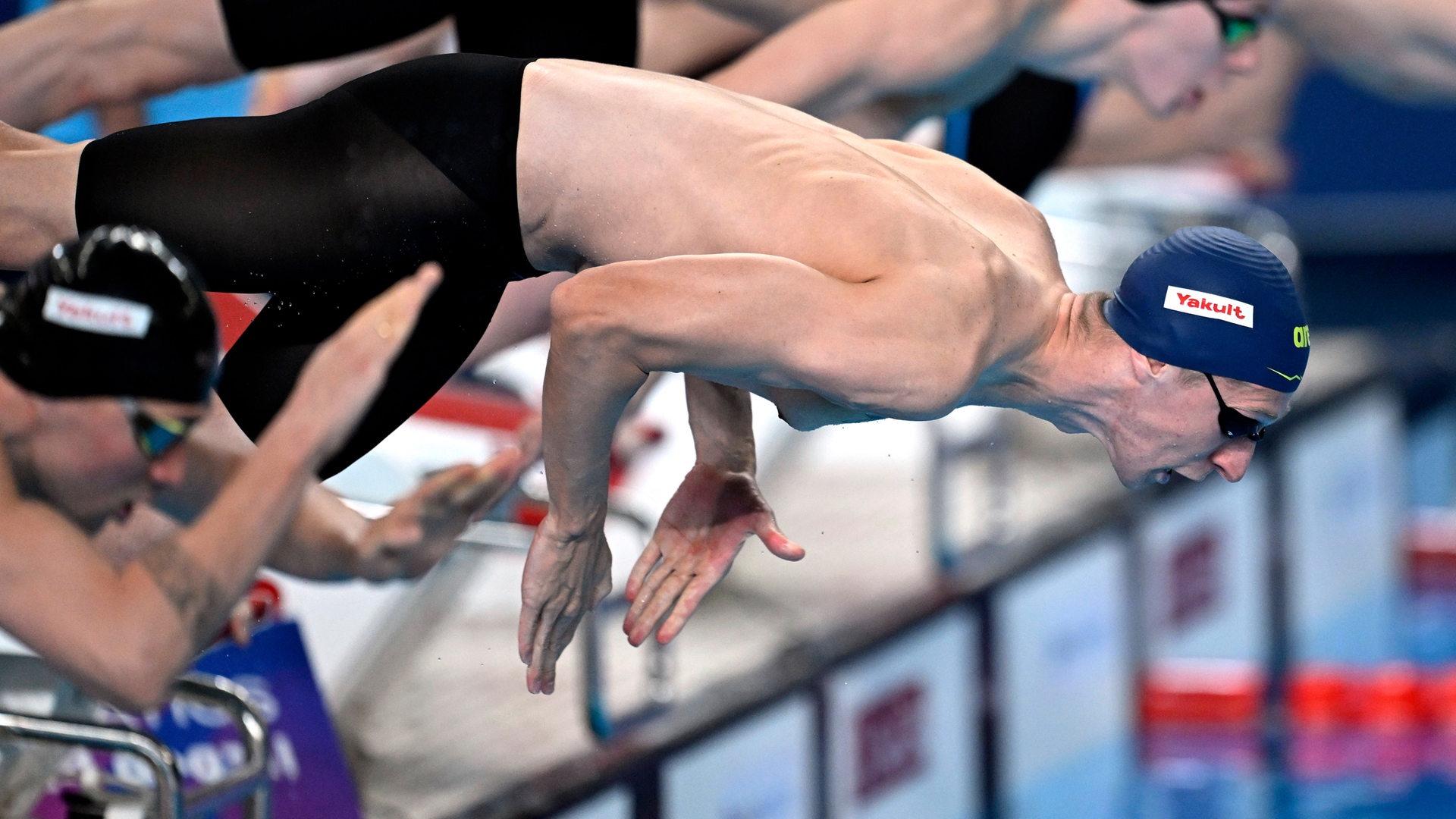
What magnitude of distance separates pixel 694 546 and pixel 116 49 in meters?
1.20

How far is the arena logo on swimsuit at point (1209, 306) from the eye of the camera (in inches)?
81.6

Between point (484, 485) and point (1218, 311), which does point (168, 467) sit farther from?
point (1218, 311)

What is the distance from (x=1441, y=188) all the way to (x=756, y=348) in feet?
20.3

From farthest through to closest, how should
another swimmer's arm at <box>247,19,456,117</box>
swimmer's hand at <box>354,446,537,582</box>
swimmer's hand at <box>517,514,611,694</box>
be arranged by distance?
1. another swimmer's arm at <box>247,19,456,117</box>
2. swimmer's hand at <box>354,446,537,582</box>
3. swimmer's hand at <box>517,514,611,694</box>

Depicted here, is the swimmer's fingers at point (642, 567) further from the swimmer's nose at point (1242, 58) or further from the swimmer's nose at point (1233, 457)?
the swimmer's nose at point (1242, 58)

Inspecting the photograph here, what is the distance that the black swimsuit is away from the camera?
2104mm

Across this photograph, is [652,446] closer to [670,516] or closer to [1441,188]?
[670,516]

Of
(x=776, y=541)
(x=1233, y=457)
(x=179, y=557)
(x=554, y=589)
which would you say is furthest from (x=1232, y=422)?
(x=179, y=557)

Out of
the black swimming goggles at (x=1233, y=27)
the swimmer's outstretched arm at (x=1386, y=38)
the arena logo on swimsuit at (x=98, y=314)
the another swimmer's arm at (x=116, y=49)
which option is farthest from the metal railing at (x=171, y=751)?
the swimmer's outstretched arm at (x=1386, y=38)

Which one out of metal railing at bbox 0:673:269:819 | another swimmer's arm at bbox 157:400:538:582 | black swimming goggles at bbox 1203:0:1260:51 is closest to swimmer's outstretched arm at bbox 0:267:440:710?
metal railing at bbox 0:673:269:819

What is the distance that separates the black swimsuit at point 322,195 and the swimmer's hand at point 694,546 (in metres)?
0.42

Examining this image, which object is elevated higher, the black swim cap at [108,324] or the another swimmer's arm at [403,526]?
the black swim cap at [108,324]

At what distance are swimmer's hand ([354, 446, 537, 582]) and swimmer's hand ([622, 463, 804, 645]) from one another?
12.2 inches

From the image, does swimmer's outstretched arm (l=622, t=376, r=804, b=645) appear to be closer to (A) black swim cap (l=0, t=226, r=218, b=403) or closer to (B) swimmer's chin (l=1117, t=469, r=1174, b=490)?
(B) swimmer's chin (l=1117, t=469, r=1174, b=490)
